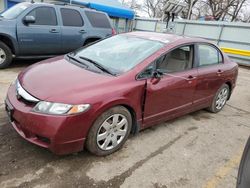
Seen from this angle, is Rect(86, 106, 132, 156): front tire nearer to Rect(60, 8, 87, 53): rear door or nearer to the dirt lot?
the dirt lot

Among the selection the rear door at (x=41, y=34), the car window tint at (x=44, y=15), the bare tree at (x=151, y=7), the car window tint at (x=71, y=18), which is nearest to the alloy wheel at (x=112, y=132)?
the rear door at (x=41, y=34)

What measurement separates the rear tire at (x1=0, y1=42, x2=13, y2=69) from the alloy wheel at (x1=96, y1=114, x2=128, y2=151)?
4716 mm

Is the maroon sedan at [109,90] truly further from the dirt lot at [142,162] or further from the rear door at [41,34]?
the rear door at [41,34]

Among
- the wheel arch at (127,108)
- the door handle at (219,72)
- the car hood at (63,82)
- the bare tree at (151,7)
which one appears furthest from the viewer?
the bare tree at (151,7)

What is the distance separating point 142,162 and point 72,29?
553 cm

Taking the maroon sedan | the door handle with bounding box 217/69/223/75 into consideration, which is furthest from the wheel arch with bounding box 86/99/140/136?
the door handle with bounding box 217/69/223/75

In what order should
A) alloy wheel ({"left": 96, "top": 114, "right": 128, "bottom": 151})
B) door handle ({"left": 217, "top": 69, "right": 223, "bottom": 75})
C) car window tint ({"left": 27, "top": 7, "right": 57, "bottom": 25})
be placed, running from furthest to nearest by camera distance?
car window tint ({"left": 27, "top": 7, "right": 57, "bottom": 25})
door handle ({"left": 217, "top": 69, "right": 223, "bottom": 75})
alloy wheel ({"left": 96, "top": 114, "right": 128, "bottom": 151})

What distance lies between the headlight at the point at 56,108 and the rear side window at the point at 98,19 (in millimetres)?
5866

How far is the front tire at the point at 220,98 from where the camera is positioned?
5.20 metres

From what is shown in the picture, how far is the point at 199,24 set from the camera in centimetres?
1522

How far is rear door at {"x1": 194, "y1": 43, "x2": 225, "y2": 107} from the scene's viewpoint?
4469 millimetres

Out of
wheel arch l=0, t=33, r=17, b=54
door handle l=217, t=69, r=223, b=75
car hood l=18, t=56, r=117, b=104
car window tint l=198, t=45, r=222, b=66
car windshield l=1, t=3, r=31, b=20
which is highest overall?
car windshield l=1, t=3, r=31, b=20

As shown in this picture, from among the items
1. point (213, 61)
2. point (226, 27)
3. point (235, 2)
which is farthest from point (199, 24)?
point (235, 2)

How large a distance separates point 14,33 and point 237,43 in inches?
433
